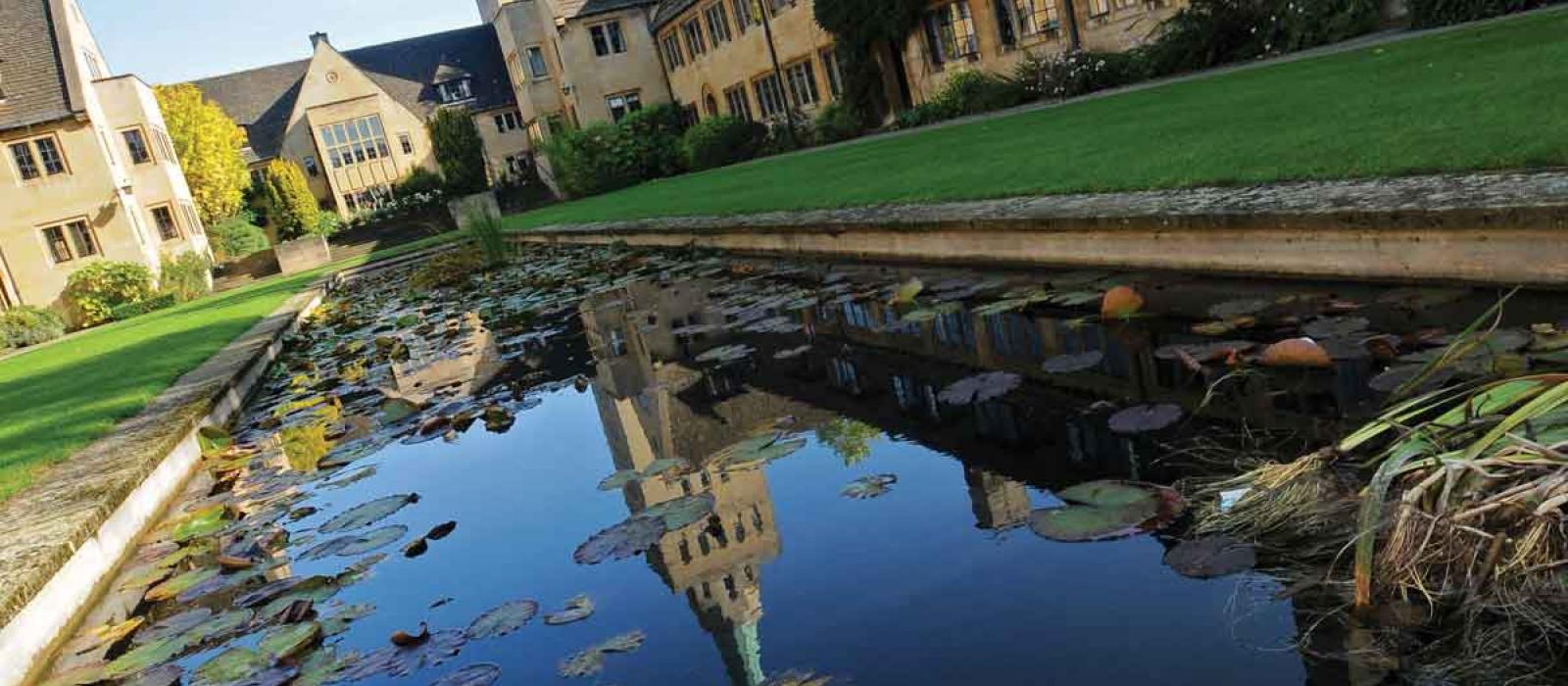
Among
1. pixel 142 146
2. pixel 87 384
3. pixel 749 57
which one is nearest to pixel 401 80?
pixel 142 146

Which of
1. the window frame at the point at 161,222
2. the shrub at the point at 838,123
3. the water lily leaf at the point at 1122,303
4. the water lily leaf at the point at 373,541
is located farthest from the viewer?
the window frame at the point at 161,222

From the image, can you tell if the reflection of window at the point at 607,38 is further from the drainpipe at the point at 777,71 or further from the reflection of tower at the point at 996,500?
the reflection of tower at the point at 996,500

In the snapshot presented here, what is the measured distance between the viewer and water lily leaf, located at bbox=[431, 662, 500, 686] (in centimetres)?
261

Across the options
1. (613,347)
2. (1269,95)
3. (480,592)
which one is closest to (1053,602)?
(480,592)

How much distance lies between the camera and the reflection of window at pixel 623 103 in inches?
1619

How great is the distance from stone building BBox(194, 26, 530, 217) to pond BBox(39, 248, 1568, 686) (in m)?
45.7

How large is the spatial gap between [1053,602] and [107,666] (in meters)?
2.86

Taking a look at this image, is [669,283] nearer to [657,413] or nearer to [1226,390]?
[657,413]

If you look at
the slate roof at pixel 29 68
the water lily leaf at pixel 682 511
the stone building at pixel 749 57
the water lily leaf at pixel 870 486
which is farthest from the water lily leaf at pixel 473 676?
the slate roof at pixel 29 68

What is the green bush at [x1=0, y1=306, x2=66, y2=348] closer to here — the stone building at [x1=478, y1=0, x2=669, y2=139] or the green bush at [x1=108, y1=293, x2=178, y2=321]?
the green bush at [x1=108, y1=293, x2=178, y2=321]

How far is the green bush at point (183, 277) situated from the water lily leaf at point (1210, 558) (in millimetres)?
33614

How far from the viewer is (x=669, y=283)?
31.6 feet

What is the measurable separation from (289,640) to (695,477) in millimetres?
1458

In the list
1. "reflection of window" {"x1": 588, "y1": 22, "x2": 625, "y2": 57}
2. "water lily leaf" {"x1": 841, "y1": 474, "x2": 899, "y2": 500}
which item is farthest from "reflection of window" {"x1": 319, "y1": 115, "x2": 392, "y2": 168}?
"water lily leaf" {"x1": 841, "y1": 474, "x2": 899, "y2": 500}
